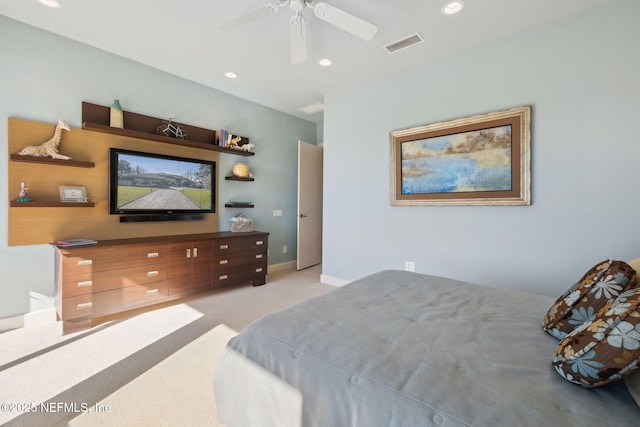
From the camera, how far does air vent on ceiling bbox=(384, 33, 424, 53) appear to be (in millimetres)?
2631

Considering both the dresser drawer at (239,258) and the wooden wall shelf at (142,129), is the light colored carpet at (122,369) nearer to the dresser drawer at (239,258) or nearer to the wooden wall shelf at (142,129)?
the dresser drawer at (239,258)

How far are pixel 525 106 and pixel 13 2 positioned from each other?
440cm

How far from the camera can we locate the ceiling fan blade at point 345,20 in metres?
1.95

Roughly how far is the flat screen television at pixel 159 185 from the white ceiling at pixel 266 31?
111cm

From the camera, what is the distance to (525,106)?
8.20 ft

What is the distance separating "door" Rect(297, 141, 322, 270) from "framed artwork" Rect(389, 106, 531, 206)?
1.78 meters

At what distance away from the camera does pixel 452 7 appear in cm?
222

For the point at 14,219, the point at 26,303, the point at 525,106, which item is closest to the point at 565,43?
the point at 525,106

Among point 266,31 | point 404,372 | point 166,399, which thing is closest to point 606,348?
point 404,372

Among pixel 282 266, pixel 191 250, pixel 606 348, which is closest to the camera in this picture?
pixel 606 348

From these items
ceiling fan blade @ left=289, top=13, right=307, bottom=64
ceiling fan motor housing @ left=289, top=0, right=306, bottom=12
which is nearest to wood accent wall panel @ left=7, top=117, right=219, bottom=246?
ceiling fan blade @ left=289, top=13, right=307, bottom=64

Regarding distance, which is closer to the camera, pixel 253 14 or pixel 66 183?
pixel 253 14

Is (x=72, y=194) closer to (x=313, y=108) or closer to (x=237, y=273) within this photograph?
(x=237, y=273)

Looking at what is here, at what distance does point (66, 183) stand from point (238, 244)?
1801 millimetres
